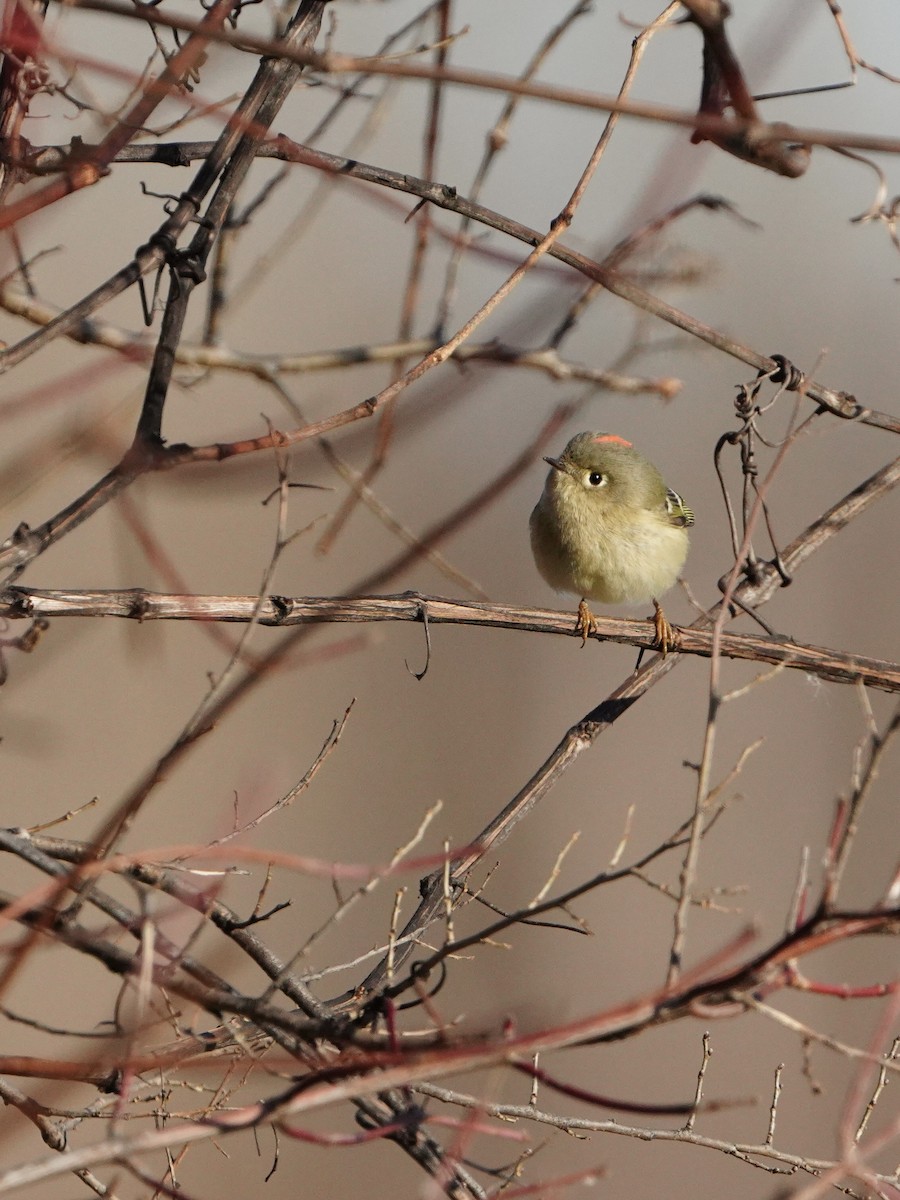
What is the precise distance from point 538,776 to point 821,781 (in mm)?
5197

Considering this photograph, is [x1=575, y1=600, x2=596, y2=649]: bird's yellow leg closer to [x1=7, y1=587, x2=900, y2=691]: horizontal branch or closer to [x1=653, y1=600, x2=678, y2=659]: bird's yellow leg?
[x1=7, y1=587, x2=900, y2=691]: horizontal branch

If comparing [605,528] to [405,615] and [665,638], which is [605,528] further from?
[405,615]

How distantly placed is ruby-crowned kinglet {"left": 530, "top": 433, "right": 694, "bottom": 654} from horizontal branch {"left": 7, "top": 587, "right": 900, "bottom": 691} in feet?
3.23

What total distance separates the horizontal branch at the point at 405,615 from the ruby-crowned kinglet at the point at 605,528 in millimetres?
983

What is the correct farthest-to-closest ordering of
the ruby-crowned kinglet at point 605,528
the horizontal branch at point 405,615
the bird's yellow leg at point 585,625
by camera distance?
the ruby-crowned kinglet at point 605,528 < the bird's yellow leg at point 585,625 < the horizontal branch at point 405,615

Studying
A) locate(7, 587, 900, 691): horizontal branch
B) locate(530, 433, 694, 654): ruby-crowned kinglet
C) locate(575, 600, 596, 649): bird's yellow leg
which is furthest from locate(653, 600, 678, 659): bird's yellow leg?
locate(530, 433, 694, 654): ruby-crowned kinglet

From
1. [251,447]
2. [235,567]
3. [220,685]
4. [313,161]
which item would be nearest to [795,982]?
[220,685]

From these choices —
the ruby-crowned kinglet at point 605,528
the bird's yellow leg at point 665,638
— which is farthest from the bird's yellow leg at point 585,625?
the ruby-crowned kinglet at point 605,528

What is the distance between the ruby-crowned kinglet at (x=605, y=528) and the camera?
3289 millimetres

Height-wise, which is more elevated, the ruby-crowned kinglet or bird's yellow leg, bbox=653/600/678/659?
the ruby-crowned kinglet

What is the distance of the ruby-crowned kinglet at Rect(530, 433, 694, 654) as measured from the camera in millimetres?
3289

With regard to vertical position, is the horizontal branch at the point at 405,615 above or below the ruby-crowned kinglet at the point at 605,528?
below

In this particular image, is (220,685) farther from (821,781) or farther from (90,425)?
(821,781)

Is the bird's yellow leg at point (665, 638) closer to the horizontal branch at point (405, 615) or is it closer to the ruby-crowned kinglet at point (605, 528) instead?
the horizontal branch at point (405, 615)
